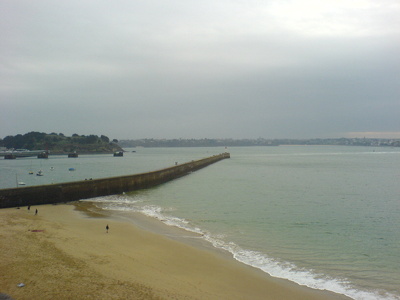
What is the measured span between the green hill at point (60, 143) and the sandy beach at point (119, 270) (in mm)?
149219

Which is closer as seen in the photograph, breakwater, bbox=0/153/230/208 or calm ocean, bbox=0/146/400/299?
calm ocean, bbox=0/146/400/299

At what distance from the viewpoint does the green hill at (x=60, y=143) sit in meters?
156

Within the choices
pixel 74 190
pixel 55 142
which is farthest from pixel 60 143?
pixel 74 190

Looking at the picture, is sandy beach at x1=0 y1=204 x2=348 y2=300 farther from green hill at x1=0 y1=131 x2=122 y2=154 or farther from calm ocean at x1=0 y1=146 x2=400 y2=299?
green hill at x1=0 y1=131 x2=122 y2=154

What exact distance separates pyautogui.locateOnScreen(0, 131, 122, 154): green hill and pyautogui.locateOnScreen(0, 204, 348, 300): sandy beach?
14922 centimetres

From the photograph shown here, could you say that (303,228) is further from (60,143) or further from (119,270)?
(60,143)

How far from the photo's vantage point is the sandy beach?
7.66 metres

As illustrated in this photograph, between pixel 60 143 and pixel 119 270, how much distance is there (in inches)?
6464

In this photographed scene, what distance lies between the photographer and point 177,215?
60.4 ft

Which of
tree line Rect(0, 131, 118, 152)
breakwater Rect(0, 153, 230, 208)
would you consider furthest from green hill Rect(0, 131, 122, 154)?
breakwater Rect(0, 153, 230, 208)

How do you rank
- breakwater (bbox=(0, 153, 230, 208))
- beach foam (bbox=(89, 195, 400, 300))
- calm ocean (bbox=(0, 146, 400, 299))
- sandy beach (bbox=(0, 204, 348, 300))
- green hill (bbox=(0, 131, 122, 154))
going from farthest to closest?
1. green hill (bbox=(0, 131, 122, 154))
2. breakwater (bbox=(0, 153, 230, 208))
3. calm ocean (bbox=(0, 146, 400, 299))
4. beach foam (bbox=(89, 195, 400, 300))
5. sandy beach (bbox=(0, 204, 348, 300))

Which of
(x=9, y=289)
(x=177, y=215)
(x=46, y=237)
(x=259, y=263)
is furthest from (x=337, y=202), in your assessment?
(x=9, y=289)

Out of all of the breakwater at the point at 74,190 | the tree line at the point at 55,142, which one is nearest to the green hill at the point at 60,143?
the tree line at the point at 55,142

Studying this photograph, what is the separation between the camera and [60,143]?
529 feet
